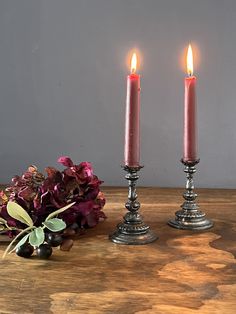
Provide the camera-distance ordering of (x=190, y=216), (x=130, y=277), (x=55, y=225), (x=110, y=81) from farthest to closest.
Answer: (x=110, y=81) < (x=190, y=216) < (x=55, y=225) < (x=130, y=277)

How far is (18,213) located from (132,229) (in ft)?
0.71

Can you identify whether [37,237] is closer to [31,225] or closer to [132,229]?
[31,225]

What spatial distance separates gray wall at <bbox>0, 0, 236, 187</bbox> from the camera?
1.71 meters

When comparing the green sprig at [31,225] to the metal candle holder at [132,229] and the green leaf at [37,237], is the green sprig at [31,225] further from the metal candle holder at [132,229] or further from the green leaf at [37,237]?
the metal candle holder at [132,229]

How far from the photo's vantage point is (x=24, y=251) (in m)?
0.81

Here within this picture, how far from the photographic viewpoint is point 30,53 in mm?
1754

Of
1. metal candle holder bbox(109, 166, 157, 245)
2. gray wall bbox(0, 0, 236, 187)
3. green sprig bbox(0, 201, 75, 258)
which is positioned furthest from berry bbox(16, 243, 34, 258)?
gray wall bbox(0, 0, 236, 187)

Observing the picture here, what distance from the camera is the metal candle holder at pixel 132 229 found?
0.90 metres

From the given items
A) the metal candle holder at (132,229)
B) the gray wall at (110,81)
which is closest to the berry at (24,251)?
the metal candle holder at (132,229)

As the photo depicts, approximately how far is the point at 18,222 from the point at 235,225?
442mm

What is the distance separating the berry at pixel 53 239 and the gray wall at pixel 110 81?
3.14 ft

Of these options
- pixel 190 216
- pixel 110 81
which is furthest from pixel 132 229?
pixel 110 81

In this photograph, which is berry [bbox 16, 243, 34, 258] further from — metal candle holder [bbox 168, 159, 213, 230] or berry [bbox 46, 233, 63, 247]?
metal candle holder [bbox 168, 159, 213, 230]

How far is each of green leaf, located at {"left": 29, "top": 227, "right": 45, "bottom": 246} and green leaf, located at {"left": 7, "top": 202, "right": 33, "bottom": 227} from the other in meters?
0.04
